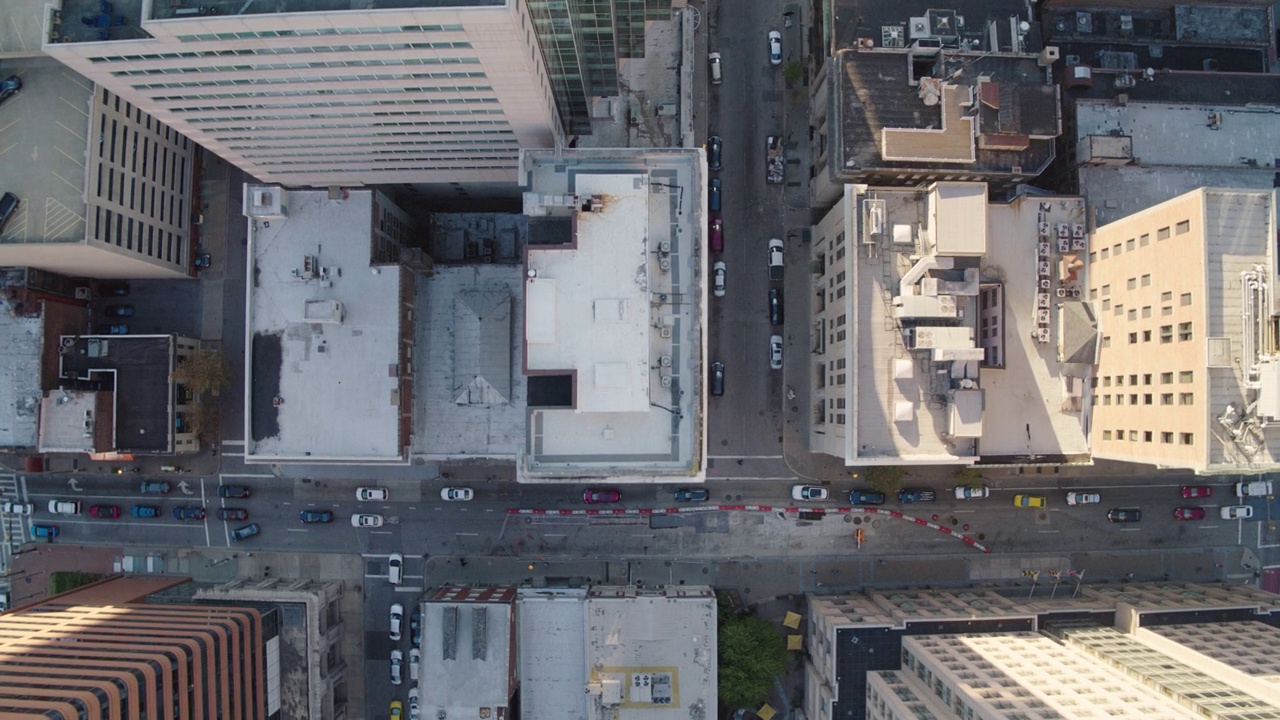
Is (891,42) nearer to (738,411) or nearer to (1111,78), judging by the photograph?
(1111,78)

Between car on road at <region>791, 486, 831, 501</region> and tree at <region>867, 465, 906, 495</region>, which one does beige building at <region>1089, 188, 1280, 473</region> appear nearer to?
tree at <region>867, 465, 906, 495</region>

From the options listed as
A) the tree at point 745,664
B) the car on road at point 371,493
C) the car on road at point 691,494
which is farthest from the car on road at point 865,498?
the car on road at point 371,493

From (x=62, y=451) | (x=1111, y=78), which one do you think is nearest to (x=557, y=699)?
(x=62, y=451)

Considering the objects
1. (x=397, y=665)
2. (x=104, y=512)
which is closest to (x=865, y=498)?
(x=397, y=665)

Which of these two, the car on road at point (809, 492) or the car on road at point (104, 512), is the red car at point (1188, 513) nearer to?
the car on road at point (809, 492)

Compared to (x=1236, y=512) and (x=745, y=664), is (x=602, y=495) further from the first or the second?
(x=1236, y=512)
